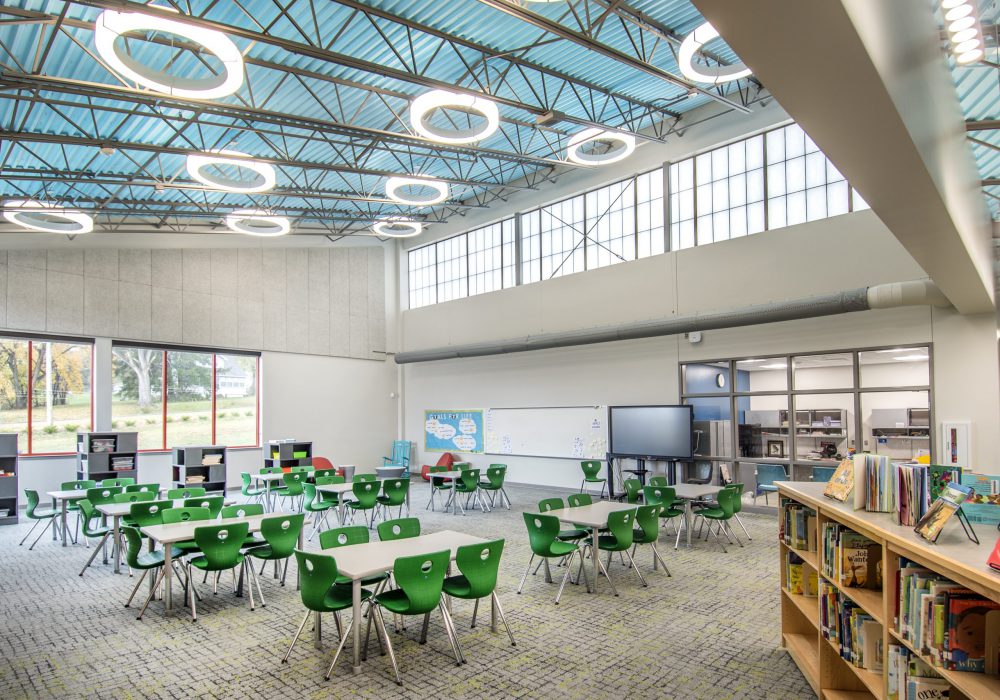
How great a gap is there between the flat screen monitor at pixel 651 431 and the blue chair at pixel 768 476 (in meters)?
1.28

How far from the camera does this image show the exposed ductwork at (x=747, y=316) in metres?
8.77

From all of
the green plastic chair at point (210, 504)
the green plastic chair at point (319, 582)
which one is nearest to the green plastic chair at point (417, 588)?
the green plastic chair at point (319, 582)

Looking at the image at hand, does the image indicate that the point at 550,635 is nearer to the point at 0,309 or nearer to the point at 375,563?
the point at 375,563

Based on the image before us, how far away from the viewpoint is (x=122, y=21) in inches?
228

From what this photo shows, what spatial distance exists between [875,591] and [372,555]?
350cm

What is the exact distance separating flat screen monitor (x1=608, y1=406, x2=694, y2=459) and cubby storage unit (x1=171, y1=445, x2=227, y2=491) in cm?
851

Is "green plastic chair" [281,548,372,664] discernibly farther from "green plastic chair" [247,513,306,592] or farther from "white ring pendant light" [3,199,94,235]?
"white ring pendant light" [3,199,94,235]

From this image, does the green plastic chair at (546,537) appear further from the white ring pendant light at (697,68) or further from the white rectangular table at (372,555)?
the white ring pendant light at (697,68)

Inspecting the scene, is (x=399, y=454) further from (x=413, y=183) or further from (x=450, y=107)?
(x=450, y=107)

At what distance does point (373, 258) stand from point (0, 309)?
9.27m

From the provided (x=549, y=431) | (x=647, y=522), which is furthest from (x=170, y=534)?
(x=549, y=431)

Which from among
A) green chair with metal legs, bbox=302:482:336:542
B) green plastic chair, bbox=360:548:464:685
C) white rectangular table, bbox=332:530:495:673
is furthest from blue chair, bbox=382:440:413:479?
green plastic chair, bbox=360:548:464:685

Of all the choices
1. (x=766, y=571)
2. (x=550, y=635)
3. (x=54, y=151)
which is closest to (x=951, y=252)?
(x=766, y=571)

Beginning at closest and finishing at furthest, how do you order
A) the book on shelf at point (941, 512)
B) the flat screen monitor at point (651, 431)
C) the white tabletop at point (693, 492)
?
the book on shelf at point (941, 512) < the white tabletop at point (693, 492) < the flat screen monitor at point (651, 431)
